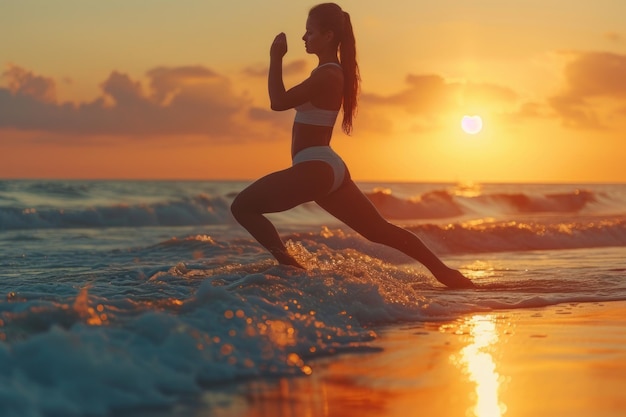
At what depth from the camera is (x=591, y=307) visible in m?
7.04

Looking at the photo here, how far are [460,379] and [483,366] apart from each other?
0.35 meters

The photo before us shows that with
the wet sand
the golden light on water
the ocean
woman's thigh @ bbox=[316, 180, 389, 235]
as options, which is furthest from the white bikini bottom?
the golden light on water

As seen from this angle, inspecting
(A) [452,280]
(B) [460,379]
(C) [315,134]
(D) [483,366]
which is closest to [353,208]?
(C) [315,134]

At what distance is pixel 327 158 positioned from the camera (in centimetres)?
673

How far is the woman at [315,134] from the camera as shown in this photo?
6.51 meters

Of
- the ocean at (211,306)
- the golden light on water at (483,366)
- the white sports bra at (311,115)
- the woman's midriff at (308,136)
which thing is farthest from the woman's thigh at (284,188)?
the golden light on water at (483,366)

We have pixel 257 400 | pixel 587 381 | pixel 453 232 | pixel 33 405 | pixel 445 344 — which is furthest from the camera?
pixel 453 232

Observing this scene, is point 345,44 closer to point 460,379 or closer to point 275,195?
point 275,195

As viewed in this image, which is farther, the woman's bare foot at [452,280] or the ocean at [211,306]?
the woman's bare foot at [452,280]

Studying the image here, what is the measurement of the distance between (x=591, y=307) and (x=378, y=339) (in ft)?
7.79

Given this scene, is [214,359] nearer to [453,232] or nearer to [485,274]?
[485,274]

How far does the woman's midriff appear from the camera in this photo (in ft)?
22.0

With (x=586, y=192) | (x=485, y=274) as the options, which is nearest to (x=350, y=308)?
(x=485, y=274)

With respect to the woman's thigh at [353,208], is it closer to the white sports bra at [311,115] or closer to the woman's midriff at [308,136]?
the woman's midriff at [308,136]
